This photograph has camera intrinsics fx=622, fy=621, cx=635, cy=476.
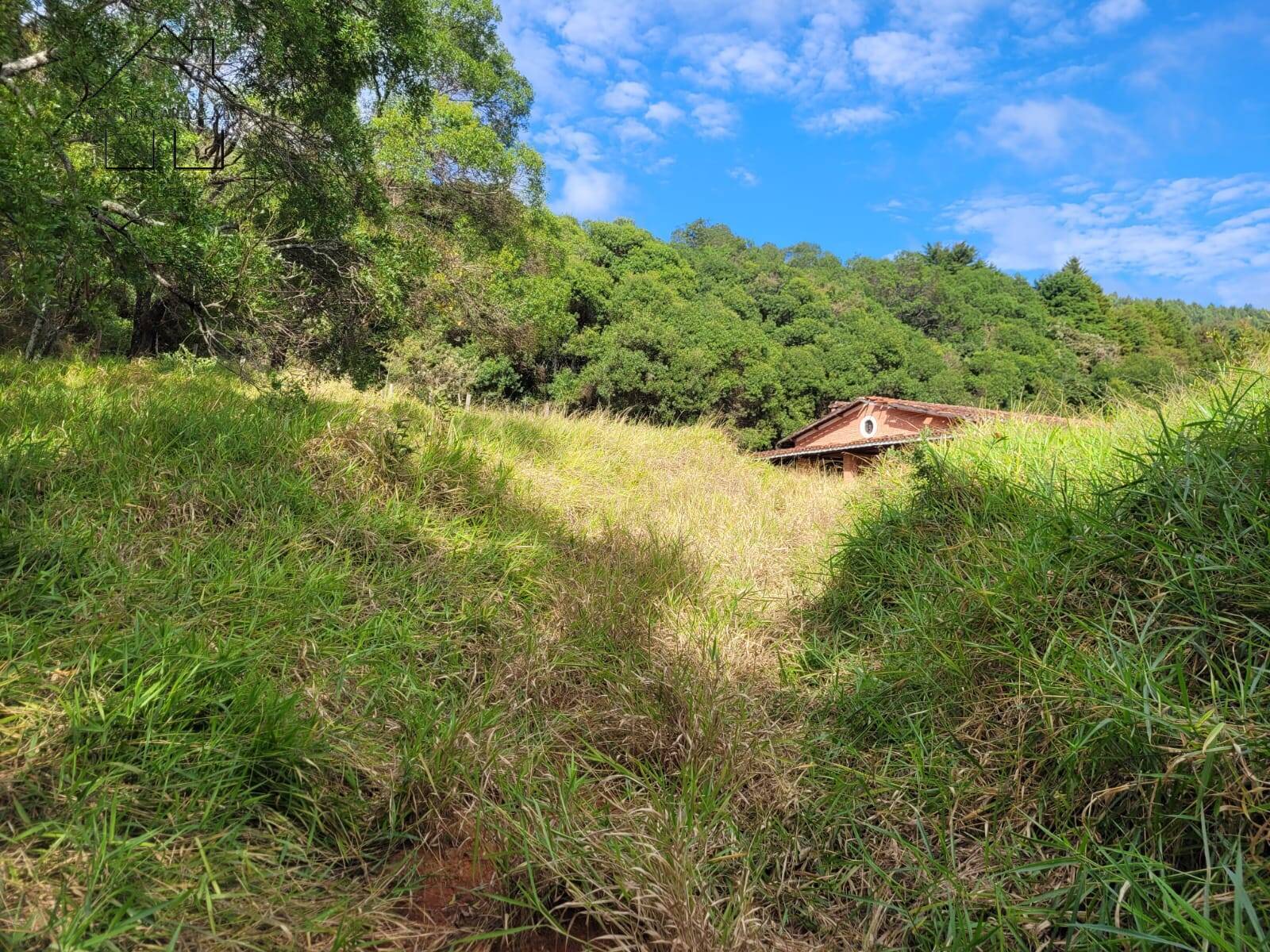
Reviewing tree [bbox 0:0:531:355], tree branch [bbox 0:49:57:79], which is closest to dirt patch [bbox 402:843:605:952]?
tree [bbox 0:0:531:355]

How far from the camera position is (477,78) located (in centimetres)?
1580

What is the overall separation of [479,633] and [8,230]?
3.71m

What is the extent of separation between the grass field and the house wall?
12.7 metres

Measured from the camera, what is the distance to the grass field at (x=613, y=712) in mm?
1407

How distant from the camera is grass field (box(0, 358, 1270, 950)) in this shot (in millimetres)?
1407

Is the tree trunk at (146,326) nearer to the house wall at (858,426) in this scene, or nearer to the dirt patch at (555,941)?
the dirt patch at (555,941)

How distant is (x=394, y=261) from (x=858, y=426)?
1540 centimetres

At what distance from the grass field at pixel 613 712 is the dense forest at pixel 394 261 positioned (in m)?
1.49

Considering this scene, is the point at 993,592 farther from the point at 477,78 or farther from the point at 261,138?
the point at 477,78

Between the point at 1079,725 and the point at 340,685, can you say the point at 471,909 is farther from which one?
the point at 1079,725

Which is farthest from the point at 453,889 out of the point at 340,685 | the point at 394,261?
the point at 394,261

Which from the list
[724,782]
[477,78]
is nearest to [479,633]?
[724,782]

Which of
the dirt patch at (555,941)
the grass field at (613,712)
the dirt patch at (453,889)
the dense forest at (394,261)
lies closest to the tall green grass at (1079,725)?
the grass field at (613,712)

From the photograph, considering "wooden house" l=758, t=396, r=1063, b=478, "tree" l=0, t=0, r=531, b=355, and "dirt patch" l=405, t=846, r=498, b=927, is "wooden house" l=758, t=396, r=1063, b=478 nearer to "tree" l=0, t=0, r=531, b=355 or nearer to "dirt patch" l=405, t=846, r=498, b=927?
"tree" l=0, t=0, r=531, b=355
